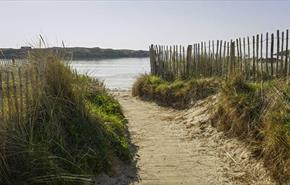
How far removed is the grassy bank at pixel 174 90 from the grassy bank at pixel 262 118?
2.81 m

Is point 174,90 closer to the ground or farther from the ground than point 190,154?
farther from the ground

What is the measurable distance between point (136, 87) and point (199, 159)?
10.5 metres

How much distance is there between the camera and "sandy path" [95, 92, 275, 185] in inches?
257

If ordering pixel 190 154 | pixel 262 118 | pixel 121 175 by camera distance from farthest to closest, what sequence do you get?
pixel 190 154 → pixel 262 118 → pixel 121 175

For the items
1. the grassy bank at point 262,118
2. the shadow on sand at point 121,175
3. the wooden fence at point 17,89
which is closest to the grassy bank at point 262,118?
the grassy bank at point 262,118

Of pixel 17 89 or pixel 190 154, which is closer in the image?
pixel 17 89

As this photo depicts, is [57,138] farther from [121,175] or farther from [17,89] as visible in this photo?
[121,175]

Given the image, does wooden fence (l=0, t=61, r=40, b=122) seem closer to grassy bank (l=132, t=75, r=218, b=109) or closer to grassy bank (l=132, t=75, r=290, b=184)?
grassy bank (l=132, t=75, r=290, b=184)

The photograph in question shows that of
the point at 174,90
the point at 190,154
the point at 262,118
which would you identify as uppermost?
the point at 262,118

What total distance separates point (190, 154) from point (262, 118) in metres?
1.40

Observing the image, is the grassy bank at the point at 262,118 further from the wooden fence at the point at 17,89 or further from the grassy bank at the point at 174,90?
the wooden fence at the point at 17,89

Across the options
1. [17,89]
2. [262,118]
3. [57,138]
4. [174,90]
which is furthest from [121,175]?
[174,90]

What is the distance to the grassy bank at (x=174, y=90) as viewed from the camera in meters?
12.6

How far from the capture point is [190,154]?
7.88 metres
